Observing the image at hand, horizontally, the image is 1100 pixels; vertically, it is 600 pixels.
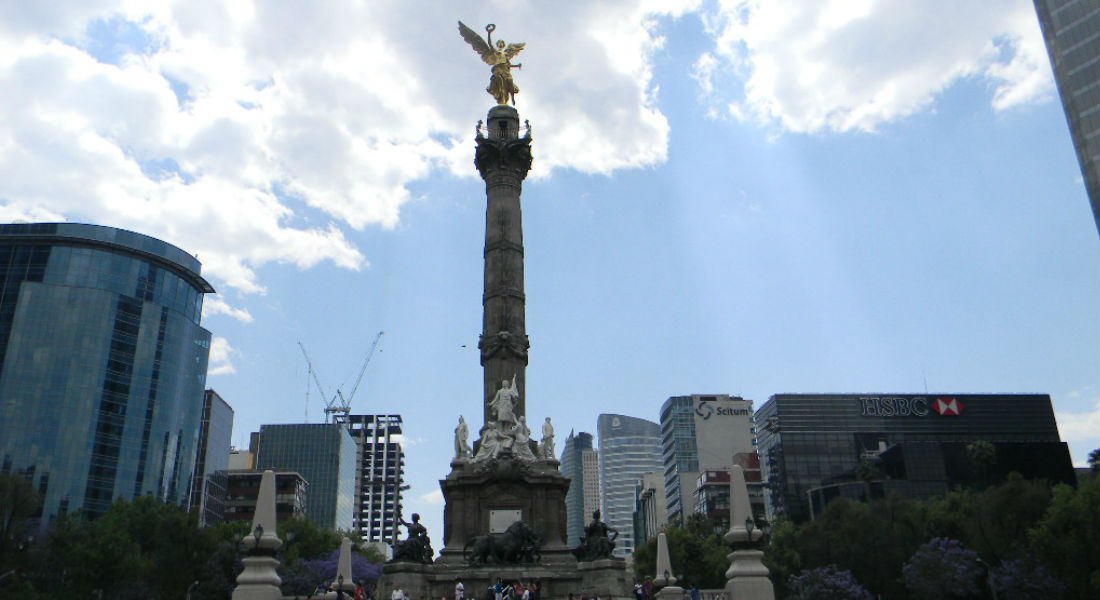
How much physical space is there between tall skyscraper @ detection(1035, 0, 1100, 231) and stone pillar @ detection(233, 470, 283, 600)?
72.4 meters

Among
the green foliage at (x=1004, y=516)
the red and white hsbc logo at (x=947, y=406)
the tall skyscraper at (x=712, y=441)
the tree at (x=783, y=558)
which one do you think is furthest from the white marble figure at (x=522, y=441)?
the tall skyscraper at (x=712, y=441)

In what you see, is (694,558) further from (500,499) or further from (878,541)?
(500,499)

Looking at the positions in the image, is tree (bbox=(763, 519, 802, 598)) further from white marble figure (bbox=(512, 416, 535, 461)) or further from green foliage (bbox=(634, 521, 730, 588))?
white marble figure (bbox=(512, 416, 535, 461))

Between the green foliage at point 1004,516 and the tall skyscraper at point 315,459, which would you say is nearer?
the green foliage at point 1004,516

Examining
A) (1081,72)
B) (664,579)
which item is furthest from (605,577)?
(1081,72)

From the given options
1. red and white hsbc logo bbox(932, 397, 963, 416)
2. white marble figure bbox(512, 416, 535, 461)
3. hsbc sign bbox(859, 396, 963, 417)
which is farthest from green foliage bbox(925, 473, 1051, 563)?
red and white hsbc logo bbox(932, 397, 963, 416)

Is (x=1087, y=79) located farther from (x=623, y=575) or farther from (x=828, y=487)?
(x=623, y=575)

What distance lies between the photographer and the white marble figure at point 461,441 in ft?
133

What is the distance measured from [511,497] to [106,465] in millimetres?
76688

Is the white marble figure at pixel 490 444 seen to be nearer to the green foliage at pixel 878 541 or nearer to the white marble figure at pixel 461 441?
the white marble figure at pixel 461 441

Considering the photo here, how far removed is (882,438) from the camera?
4505 inches

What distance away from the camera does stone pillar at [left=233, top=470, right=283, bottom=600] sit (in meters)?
16.2

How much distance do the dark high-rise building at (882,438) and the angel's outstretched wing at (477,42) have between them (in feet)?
214

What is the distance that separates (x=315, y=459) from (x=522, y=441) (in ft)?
535
